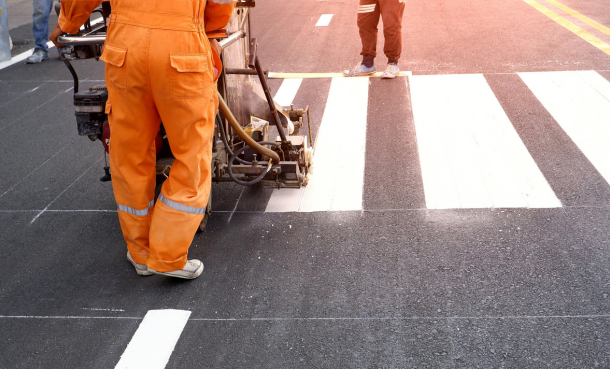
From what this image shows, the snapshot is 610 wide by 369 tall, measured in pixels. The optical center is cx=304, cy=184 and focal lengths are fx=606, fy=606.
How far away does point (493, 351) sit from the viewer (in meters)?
2.68

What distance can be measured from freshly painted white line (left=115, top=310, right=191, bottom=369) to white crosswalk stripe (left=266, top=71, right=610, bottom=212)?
130cm

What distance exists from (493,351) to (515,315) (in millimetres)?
311

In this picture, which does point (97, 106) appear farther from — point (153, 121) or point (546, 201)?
point (546, 201)

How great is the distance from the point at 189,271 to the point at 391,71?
176 inches

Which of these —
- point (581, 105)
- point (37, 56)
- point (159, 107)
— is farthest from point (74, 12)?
point (37, 56)

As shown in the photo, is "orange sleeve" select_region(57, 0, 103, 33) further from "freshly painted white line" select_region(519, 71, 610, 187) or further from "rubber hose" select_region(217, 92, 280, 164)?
"freshly painted white line" select_region(519, 71, 610, 187)

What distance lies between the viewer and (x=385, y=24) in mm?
7078

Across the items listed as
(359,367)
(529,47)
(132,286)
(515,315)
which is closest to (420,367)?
(359,367)

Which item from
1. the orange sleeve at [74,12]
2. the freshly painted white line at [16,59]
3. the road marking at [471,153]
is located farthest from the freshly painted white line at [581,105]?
the freshly painted white line at [16,59]

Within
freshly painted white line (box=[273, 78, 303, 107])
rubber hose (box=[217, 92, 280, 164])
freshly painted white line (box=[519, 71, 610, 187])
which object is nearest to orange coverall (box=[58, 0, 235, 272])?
rubber hose (box=[217, 92, 280, 164])

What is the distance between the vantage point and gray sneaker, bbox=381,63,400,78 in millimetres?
7020

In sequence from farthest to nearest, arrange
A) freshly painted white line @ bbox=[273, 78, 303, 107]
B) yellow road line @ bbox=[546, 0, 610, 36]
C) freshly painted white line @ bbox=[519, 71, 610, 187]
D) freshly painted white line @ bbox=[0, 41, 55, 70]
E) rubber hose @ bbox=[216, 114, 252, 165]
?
yellow road line @ bbox=[546, 0, 610, 36] < freshly painted white line @ bbox=[0, 41, 55, 70] < freshly painted white line @ bbox=[273, 78, 303, 107] < freshly painted white line @ bbox=[519, 71, 610, 187] < rubber hose @ bbox=[216, 114, 252, 165]

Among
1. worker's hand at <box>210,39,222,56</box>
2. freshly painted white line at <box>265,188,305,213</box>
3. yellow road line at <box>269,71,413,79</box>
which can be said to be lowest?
freshly painted white line at <box>265,188,305,213</box>

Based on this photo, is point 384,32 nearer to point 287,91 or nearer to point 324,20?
point 287,91
